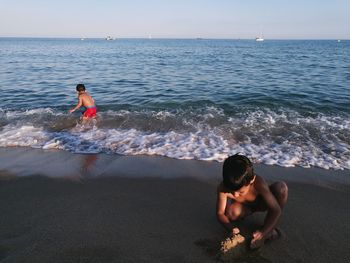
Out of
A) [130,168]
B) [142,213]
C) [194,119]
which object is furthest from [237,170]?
[194,119]

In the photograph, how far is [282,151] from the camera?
19.2 ft

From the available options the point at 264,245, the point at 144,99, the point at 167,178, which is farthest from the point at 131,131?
the point at 264,245

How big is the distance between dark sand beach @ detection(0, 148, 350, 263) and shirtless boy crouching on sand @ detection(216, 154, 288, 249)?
0.19 meters

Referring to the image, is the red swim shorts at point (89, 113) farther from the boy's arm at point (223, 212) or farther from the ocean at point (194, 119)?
the boy's arm at point (223, 212)

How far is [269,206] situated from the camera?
10.1 ft

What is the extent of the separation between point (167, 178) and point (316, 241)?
2.27 m

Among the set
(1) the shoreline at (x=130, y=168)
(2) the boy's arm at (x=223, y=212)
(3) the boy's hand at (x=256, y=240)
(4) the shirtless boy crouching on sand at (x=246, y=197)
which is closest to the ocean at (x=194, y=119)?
(1) the shoreline at (x=130, y=168)

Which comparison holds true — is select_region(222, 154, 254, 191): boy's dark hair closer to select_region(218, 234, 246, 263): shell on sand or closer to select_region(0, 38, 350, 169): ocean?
select_region(218, 234, 246, 263): shell on sand

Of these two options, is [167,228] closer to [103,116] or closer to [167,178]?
[167,178]

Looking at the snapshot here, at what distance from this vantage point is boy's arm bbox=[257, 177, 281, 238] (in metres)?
3.02

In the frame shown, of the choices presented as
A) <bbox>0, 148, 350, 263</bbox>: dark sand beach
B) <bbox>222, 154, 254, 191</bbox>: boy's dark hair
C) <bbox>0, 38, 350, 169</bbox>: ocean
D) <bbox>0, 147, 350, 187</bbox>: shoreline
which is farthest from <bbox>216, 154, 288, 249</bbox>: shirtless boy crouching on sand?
<bbox>0, 38, 350, 169</bbox>: ocean

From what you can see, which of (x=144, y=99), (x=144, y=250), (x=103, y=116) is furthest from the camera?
(x=144, y=99)

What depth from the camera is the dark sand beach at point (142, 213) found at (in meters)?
3.10

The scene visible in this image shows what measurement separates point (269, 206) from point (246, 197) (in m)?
0.25
